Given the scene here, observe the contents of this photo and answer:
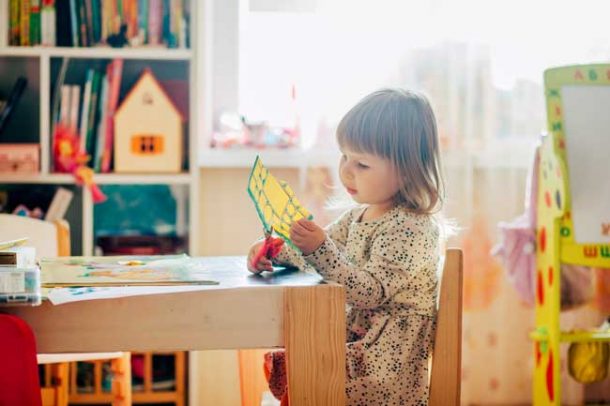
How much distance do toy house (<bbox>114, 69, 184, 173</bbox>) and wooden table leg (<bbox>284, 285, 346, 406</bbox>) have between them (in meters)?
1.20

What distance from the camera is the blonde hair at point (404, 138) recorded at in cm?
150

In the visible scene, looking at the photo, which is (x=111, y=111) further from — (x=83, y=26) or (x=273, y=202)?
(x=273, y=202)

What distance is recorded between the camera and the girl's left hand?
133cm

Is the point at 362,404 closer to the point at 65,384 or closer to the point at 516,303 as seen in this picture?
the point at 65,384

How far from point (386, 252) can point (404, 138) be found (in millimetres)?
216

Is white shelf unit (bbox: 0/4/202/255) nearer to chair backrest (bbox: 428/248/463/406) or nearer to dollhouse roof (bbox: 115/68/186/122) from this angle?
dollhouse roof (bbox: 115/68/186/122)

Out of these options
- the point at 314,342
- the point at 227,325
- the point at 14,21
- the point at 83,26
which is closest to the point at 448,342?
the point at 314,342

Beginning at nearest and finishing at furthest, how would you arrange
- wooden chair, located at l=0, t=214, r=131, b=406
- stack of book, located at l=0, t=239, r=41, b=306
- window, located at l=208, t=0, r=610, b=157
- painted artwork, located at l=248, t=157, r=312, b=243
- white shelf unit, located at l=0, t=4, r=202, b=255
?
stack of book, located at l=0, t=239, r=41, b=306 → painted artwork, located at l=248, t=157, r=312, b=243 → wooden chair, located at l=0, t=214, r=131, b=406 → white shelf unit, located at l=0, t=4, r=202, b=255 → window, located at l=208, t=0, r=610, b=157

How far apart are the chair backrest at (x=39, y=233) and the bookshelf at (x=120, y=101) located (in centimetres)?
30

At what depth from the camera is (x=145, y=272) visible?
1.35m

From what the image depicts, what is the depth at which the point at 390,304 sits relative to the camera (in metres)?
1.47

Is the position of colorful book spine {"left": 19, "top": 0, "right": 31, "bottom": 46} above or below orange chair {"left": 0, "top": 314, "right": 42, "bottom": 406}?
above

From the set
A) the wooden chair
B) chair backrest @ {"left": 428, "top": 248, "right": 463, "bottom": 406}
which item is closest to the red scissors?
chair backrest @ {"left": 428, "top": 248, "right": 463, "bottom": 406}

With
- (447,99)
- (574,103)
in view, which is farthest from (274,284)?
(447,99)
